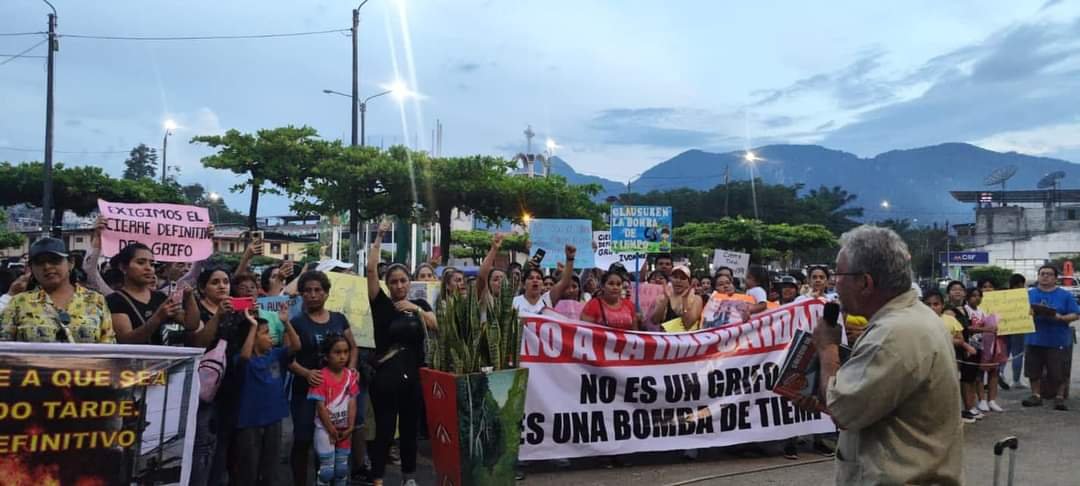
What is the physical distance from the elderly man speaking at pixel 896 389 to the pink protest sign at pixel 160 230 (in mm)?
5336

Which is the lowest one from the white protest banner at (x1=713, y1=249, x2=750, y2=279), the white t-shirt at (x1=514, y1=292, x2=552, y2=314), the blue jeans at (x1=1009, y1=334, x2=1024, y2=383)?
the blue jeans at (x1=1009, y1=334, x2=1024, y2=383)

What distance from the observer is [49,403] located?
3.60m

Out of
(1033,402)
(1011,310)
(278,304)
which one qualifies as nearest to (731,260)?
(1011,310)

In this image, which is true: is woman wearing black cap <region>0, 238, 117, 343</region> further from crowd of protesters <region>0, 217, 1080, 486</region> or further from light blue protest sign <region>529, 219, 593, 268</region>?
light blue protest sign <region>529, 219, 593, 268</region>

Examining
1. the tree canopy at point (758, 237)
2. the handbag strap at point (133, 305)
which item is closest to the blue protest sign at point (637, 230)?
the handbag strap at point (133, 305)

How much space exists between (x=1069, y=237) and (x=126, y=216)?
253 feet

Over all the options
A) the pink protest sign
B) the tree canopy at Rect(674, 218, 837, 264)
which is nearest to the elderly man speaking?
the pink protest sign

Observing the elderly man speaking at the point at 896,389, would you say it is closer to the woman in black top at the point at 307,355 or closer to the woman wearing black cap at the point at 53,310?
the woman wearing black cap at the point at 53,310

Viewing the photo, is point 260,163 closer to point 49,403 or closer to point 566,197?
point 566,197

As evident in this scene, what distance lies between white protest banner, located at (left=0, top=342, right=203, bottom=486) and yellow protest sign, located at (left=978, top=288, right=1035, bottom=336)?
30.4ft

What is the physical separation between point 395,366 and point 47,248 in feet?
8.05

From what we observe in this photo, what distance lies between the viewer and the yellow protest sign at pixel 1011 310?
9.53 m

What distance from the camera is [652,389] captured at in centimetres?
688

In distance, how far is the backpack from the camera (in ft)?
16.6
